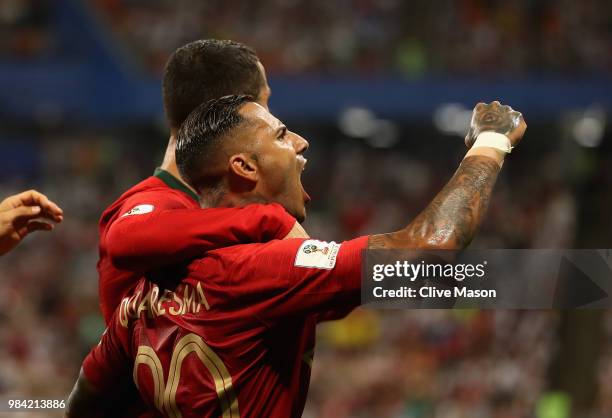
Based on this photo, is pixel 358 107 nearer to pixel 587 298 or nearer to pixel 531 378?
pixel 531 378

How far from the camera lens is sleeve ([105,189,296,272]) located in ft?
6.94

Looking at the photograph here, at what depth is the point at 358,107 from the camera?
49.9 ft

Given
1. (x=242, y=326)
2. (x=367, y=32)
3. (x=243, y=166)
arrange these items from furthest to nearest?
(x=367, y=32)
(x=243, y=166)
(x=242, y=326)

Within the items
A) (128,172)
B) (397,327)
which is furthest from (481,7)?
(397,327)

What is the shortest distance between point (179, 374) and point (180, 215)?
1.10 feet

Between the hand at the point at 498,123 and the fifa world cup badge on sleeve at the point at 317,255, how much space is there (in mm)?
405

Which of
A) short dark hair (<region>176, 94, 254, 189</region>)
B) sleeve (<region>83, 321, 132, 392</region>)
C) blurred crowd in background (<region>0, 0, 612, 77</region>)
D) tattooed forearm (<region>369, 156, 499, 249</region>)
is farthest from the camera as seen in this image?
blurred crowd in background (<region>0, 0, 612, 77</region>)

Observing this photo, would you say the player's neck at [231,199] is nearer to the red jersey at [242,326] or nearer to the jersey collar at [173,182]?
the red jersey at [242,326]

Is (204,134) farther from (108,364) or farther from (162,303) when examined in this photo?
(108,364)

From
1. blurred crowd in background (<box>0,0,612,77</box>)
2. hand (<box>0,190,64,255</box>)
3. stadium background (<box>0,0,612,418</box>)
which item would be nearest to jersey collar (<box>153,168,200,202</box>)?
hand (<box>0,190,64,255</box>)

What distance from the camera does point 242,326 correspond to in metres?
2.10

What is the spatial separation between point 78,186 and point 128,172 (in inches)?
34.1

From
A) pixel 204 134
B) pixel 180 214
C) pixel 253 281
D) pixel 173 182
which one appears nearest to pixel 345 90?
pixel 173 182

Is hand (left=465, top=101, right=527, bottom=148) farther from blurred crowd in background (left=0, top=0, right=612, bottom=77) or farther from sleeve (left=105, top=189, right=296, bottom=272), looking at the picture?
blurred crowd in background (left=0, top=0, right=612, bottom=77)
